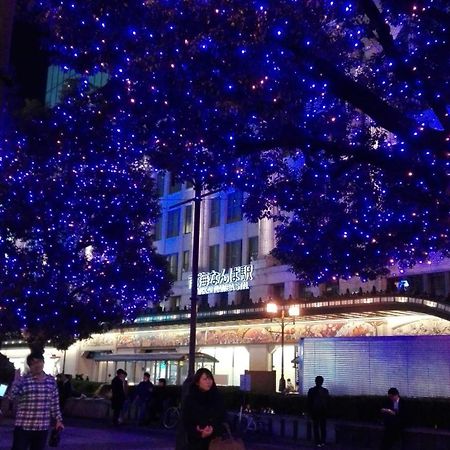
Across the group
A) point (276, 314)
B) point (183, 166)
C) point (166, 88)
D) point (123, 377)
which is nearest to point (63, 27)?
point (166, 88)

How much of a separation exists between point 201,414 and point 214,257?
37895mm

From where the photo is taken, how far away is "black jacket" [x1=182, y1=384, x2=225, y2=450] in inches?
261

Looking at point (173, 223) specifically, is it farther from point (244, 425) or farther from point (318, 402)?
point (318, 402)

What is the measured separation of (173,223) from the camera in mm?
48438

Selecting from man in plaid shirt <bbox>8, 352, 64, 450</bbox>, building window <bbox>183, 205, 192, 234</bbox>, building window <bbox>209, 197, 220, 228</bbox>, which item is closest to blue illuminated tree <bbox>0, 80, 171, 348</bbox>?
man in plaid shirt <bbox>8, 352, 64, 450</bbox>

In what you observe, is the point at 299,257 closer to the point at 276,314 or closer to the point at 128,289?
Answer: the point at 128,289

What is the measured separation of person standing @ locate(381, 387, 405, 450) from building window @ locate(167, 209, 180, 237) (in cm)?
3445

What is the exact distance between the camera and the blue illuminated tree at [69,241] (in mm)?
22672

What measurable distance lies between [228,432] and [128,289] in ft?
71.2

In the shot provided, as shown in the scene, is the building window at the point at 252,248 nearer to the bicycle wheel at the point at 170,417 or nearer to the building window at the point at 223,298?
the building window at the point at 223,298

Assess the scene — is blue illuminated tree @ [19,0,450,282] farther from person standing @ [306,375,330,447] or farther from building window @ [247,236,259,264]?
building window @ [247,236,259,264]

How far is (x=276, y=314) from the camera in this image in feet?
109

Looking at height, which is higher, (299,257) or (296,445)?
(299,257)

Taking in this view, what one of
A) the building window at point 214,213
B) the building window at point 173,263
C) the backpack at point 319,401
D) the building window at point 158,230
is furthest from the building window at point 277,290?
the backpack at point 319,401
